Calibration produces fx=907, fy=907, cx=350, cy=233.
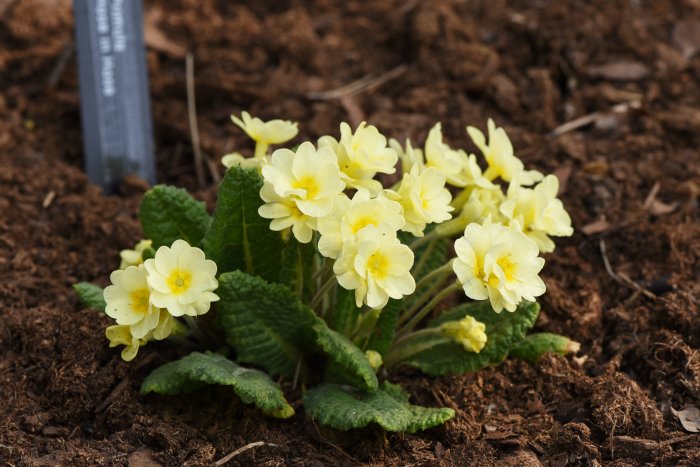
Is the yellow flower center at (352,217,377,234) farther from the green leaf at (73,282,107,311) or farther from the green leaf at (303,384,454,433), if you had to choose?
the green leaf at (73,282,107,311)

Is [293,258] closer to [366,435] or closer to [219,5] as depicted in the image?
[366,435]

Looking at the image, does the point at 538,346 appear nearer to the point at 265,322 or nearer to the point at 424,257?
the point at 424,257

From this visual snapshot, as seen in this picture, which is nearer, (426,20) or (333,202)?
(333,202)

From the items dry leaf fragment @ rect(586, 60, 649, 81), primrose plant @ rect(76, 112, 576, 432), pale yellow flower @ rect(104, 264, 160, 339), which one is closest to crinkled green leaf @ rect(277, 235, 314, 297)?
primrose plant @ rect(76, 112, 576, 432)

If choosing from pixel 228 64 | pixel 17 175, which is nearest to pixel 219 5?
pixel 228 64

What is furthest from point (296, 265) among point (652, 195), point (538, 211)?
point (652, 195)
